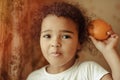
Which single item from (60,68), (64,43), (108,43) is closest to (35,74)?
(60,68)

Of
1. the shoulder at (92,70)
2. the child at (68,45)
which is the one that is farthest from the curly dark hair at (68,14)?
the shoulder at (92,70)

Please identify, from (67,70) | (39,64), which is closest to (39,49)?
(39,64)

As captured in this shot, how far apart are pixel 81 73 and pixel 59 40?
15 centimetres

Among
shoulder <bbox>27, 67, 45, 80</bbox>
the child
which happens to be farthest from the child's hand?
shoulder <bbox>27, 67, 45, 80</bbox>

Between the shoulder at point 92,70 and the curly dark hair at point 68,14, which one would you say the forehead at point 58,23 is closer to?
the curly dark hair at point 68,14

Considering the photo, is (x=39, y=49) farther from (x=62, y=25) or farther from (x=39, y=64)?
(x=62, y=25)

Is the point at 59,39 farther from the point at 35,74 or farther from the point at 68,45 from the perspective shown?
the point at 35,74

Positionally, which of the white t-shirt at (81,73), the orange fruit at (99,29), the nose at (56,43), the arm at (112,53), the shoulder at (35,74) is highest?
the orange fruit at (99,29)

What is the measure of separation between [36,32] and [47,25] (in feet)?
0.39

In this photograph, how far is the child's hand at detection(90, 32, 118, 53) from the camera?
112 centimetres

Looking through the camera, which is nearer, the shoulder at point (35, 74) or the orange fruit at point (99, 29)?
the orange fruit at point (99, 29)

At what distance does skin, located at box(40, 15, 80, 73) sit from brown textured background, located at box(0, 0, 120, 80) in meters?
0.11

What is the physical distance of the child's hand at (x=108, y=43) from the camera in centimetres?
112

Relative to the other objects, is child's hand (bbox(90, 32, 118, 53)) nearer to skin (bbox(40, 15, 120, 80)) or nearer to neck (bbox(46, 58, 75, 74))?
skin (bbox(40, 15, 120, 80))
